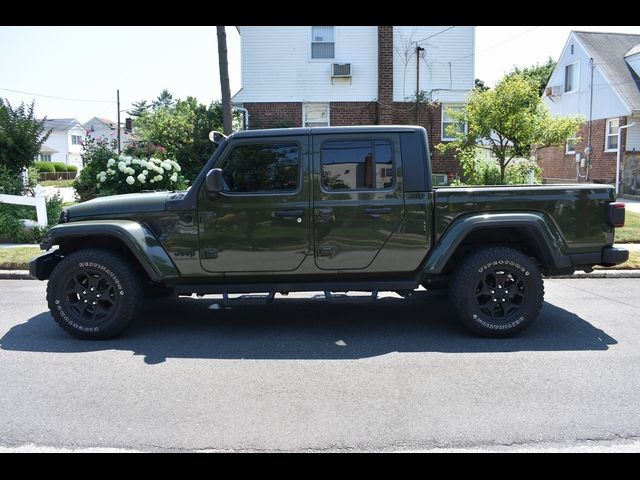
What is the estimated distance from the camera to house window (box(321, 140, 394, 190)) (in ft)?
18.1

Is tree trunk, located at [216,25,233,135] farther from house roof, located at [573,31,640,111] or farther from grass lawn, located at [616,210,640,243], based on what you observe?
house roof, located at [573,31,640,111]

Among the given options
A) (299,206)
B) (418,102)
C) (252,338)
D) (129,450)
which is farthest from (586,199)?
(418,102)

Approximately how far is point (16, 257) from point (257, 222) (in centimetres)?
605

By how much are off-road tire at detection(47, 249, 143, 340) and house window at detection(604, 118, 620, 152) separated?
904 inches

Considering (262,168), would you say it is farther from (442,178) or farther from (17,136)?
(442,178)

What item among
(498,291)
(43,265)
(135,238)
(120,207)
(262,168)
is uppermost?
(262,168)

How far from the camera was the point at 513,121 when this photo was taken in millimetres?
12102

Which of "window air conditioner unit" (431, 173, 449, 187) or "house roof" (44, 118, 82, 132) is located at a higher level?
"house roof" (44, 118, 82, 132)

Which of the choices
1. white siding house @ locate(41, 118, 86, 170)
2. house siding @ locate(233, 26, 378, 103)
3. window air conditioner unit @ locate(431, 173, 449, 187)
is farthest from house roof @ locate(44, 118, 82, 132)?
window air conditioner unit @ locate(431, 173, 449, 187)

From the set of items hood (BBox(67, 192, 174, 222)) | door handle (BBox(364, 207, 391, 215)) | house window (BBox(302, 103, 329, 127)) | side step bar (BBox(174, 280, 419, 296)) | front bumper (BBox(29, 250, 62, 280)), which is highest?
house window (BBox(302, 103, 329, 127))

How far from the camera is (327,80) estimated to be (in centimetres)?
1786

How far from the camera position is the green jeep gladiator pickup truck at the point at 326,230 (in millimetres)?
5414

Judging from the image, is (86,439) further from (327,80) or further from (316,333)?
(327,80)

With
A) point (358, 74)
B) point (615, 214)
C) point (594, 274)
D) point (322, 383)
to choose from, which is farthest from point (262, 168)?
point (358, 74)
